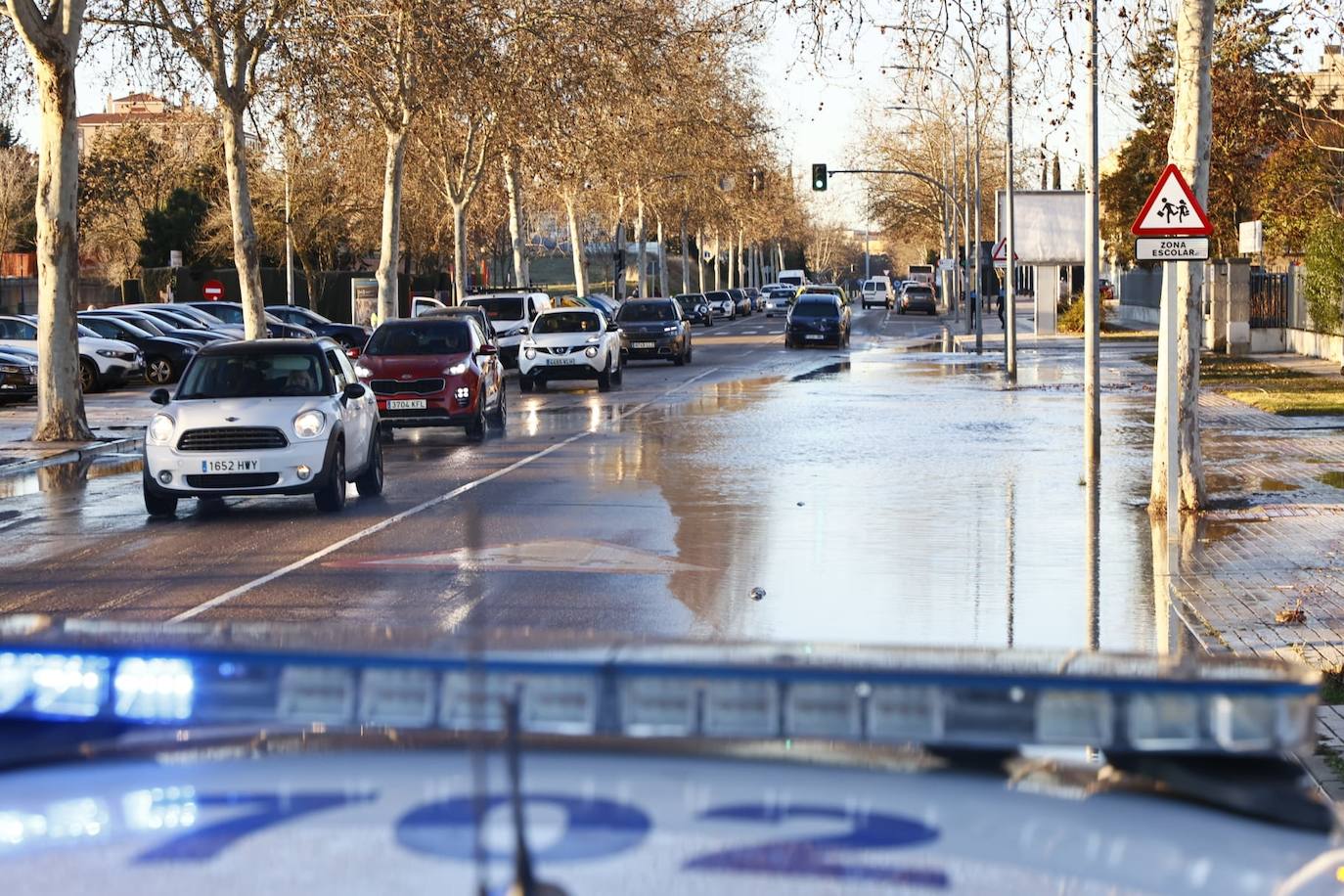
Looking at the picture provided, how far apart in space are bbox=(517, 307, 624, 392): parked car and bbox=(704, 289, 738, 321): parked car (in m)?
57.3

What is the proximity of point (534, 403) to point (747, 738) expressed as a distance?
1274 inches

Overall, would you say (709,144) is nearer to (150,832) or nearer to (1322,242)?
(1322,242)

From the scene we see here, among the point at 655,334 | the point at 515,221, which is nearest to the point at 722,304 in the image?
the point at 515,221

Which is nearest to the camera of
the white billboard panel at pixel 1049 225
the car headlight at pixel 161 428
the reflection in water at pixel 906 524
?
the reflection in water at pixel 906 524

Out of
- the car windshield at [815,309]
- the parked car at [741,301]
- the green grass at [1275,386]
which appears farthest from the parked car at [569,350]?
the parked car at [741,301]

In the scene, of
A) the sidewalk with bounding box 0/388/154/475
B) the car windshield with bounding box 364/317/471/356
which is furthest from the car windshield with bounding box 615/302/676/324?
the car windshield with bounding box 364/317/471/356

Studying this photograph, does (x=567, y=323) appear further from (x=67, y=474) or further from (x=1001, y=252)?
(x=67, y=474)

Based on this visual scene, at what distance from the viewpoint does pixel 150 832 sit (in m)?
2.09

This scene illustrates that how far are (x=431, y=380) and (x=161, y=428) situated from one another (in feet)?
28.8

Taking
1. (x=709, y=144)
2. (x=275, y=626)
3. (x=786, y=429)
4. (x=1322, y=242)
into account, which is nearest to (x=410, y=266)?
(x=709, y=144)

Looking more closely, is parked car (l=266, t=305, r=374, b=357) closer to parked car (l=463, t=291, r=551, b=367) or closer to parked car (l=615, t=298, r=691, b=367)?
parked car (l=463, t=291, r=551, b=367)

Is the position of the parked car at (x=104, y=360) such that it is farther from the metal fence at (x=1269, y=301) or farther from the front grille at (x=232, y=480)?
the metal fence at (x=1269, y=301)

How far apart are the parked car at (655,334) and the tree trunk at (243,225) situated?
1347 cm

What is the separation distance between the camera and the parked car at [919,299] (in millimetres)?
95312
